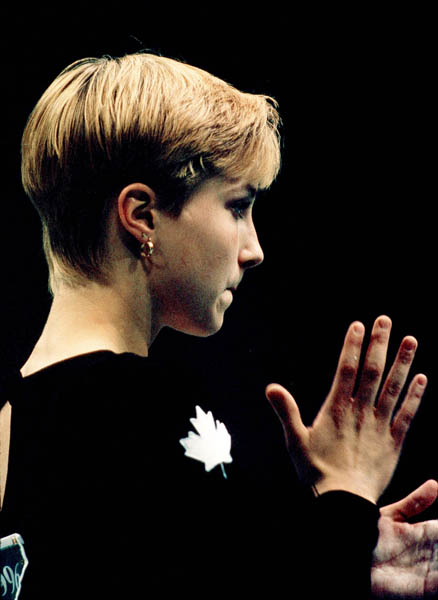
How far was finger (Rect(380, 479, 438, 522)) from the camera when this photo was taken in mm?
1102

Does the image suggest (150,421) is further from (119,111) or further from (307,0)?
(307,0)

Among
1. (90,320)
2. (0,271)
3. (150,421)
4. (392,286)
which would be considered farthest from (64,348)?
(392,286)

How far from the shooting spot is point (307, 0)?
1.93 metres

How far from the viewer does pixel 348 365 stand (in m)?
1.03

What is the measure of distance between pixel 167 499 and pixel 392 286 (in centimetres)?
126

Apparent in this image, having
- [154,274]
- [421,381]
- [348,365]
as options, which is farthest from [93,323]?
[421,381]

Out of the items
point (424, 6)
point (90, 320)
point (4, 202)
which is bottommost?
point (90, 320)

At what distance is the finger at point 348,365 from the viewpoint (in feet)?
3.38

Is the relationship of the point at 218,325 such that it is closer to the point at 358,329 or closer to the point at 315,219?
the point at 358,329

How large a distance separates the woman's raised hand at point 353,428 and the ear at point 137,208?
0.32m

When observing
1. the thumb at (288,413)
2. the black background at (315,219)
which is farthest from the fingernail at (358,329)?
the black background at (315,219)

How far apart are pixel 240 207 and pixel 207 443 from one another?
426 millimetres

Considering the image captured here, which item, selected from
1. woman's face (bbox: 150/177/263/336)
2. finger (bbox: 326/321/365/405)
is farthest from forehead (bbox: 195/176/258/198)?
finger (bbox: 326/321/365/405)

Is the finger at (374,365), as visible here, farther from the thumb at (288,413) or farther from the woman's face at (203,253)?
the woman's face at (203,253)
